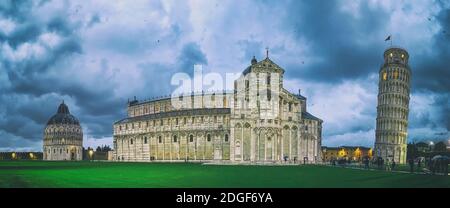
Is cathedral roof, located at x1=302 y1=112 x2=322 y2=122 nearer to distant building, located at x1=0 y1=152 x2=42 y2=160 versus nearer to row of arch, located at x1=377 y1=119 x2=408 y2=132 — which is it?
row of arch, located at x1=377 y1=119 x2=408 y2=132

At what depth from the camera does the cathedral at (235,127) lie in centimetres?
7569

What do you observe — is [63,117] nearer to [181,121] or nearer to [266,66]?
[181,121]

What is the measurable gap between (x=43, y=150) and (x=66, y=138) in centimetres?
1003

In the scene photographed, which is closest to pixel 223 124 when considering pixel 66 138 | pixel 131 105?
pixel 131 105

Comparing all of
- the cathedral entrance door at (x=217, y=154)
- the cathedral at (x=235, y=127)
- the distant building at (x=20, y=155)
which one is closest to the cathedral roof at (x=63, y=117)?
the distant building at (x=20, y=155)

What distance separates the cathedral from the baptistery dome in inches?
2317

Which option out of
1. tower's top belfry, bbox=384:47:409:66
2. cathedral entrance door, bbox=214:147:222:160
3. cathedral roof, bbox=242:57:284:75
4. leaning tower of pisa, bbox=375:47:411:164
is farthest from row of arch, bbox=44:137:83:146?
tower's top belfry, bbox=384:47:409:66

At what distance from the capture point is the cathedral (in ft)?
248

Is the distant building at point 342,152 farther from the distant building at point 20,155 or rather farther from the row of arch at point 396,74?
the distant building at point 20,155

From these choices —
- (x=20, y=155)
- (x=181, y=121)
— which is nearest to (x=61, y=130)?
(x=20, y=155)

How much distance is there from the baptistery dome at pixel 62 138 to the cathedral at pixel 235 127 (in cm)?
5886

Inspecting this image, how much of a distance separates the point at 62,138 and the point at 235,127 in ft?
318
